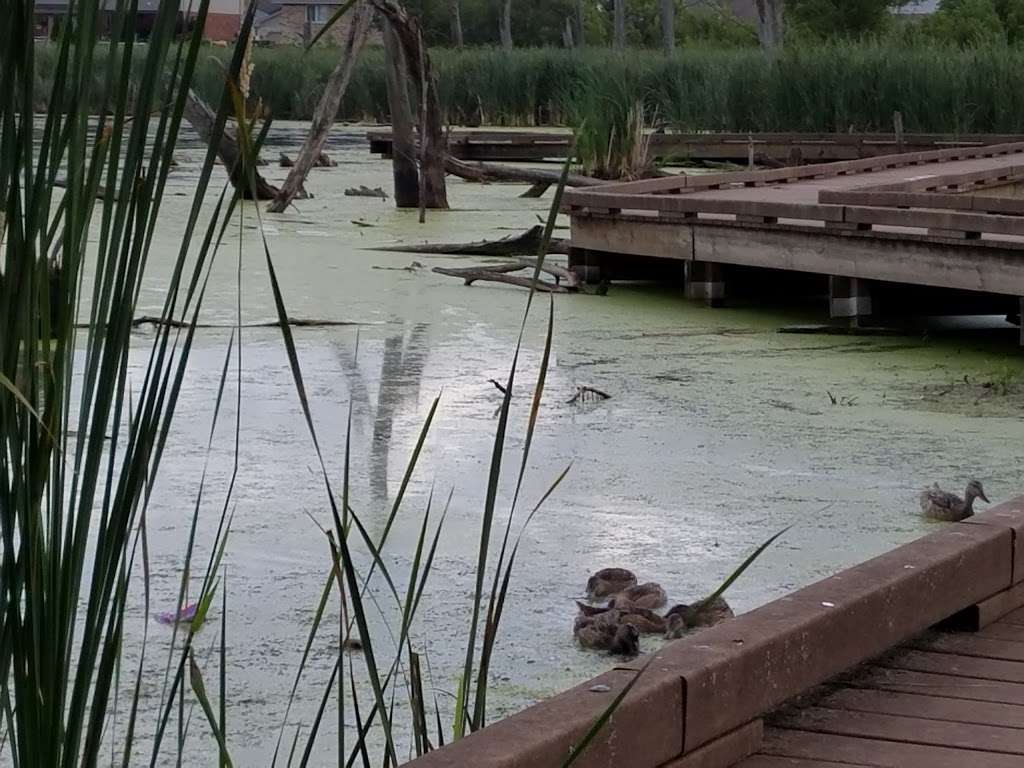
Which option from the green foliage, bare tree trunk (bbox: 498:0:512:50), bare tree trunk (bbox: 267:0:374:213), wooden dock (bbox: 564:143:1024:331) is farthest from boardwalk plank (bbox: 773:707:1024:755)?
Result: bare tree trunk (bbox: 498:0:512:50)

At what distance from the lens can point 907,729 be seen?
181cm

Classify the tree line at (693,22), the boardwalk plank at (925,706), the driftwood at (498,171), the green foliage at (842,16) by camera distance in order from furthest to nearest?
the green foliage at (842,16) → the tree line at (693,22) → the driftwood at (498,171) → the boardwalk plank at (925,706)

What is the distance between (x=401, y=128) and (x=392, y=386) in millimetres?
5658

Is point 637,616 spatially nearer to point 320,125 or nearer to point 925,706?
point 925,706

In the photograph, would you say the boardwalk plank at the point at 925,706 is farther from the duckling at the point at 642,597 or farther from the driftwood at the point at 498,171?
the driftwood at the point at 498,171

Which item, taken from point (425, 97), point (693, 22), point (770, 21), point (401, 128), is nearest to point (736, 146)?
point (401, 128)

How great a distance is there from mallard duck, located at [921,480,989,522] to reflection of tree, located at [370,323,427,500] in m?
1.01

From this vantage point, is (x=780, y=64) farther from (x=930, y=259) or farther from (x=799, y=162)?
(x=930, y=259)

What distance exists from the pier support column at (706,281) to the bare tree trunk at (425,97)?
2.78m

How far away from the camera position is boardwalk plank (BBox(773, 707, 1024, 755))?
5.78ft

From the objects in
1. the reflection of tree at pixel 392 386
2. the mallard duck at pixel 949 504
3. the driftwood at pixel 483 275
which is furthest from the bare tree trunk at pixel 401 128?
the mallard duck at pixel 949 504

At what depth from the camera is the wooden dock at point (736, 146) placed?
1277 centimetres

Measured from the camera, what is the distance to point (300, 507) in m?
3.30

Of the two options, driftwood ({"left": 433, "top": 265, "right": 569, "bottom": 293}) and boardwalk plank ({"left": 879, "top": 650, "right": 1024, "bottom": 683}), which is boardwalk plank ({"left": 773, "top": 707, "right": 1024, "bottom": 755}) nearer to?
boardwalk plank ({"left": 879, "top": 650, "right": 1024, "bottom": 683})
